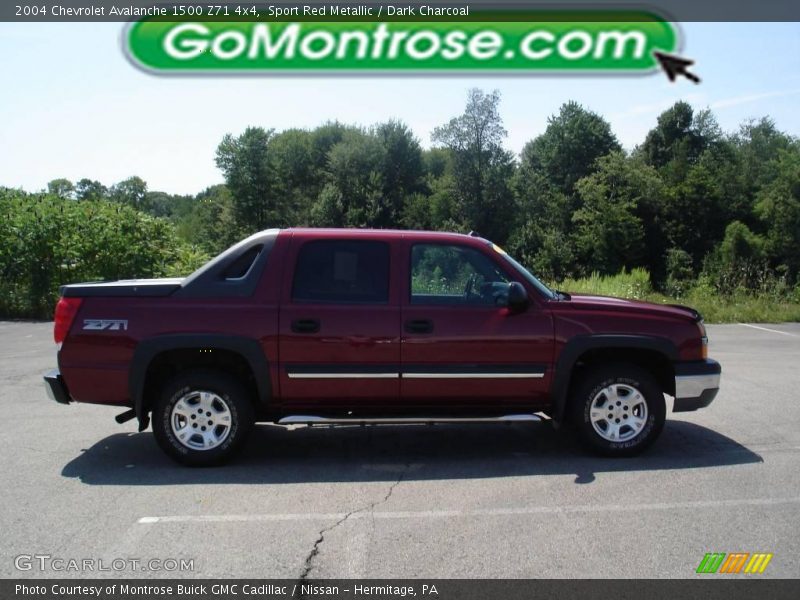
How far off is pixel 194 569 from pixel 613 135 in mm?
67909

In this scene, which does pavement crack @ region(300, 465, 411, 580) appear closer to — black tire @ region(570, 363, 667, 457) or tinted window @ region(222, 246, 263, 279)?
black tire @ region(570, 363, 667, 457)

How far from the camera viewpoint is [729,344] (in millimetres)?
12602

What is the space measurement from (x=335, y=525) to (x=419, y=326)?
1.75 metres

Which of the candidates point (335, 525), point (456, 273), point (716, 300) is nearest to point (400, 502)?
point (335, 525)

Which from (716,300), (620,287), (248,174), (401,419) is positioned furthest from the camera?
(248,174)

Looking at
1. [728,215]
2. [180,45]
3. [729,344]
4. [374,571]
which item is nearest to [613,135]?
[728,215]

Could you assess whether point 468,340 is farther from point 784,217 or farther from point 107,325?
point 784,217

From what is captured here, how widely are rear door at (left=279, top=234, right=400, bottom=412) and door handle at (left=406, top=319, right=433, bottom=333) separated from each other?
104 millimetres

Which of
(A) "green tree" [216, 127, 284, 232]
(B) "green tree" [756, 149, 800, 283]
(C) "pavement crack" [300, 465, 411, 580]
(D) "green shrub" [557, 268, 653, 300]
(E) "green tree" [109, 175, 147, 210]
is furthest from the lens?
(E) "green tree" [109, 175, 147, 210]

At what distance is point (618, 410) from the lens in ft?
19.0

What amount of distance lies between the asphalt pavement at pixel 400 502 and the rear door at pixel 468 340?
2.00 feet

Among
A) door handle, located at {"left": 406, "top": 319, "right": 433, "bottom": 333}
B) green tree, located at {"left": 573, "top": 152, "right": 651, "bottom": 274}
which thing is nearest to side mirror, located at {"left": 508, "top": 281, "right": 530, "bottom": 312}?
door handle, located at {"left": 406, "top": 319, "right": 433, "bottom": 333}

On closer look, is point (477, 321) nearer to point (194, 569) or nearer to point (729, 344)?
point (194, 569)

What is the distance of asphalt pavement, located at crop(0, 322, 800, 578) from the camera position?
3924mm
